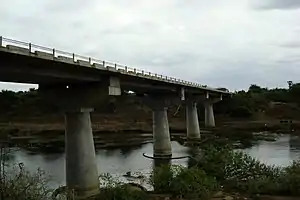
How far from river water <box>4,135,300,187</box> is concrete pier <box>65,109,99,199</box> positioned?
4.72 meters

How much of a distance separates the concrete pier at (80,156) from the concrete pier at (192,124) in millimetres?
47632

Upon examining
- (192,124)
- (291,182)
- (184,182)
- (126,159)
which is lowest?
(126,159)

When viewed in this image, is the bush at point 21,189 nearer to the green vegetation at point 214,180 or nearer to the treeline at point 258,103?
the green vegetation at point 214,180

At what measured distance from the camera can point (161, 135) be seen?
57969 millimetres

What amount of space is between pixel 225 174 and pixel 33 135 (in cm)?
6310

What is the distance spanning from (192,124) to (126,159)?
96.5 feet

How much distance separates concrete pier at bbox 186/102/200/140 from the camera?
78.5 m

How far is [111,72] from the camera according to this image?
3503cm

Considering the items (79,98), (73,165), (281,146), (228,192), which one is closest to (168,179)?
(228,192)

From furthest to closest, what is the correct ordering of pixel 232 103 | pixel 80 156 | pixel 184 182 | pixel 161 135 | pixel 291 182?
pixel 232 103 → pixel 161 135 → pixel 80 156 → pixel 291 182 → pixel 184 182

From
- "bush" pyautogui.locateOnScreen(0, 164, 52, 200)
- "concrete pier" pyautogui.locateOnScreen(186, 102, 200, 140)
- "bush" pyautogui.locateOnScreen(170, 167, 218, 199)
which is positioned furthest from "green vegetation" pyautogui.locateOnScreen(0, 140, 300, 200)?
"concrete pier" pyautogui.locateOnScreen(186, 102, 200, 140)

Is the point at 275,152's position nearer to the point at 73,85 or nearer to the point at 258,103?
the point at 73,85

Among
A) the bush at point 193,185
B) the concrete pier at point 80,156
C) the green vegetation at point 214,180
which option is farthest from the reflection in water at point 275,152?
the bush at point 193,185

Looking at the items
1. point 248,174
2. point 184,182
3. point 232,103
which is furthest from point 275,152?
point 232,103
